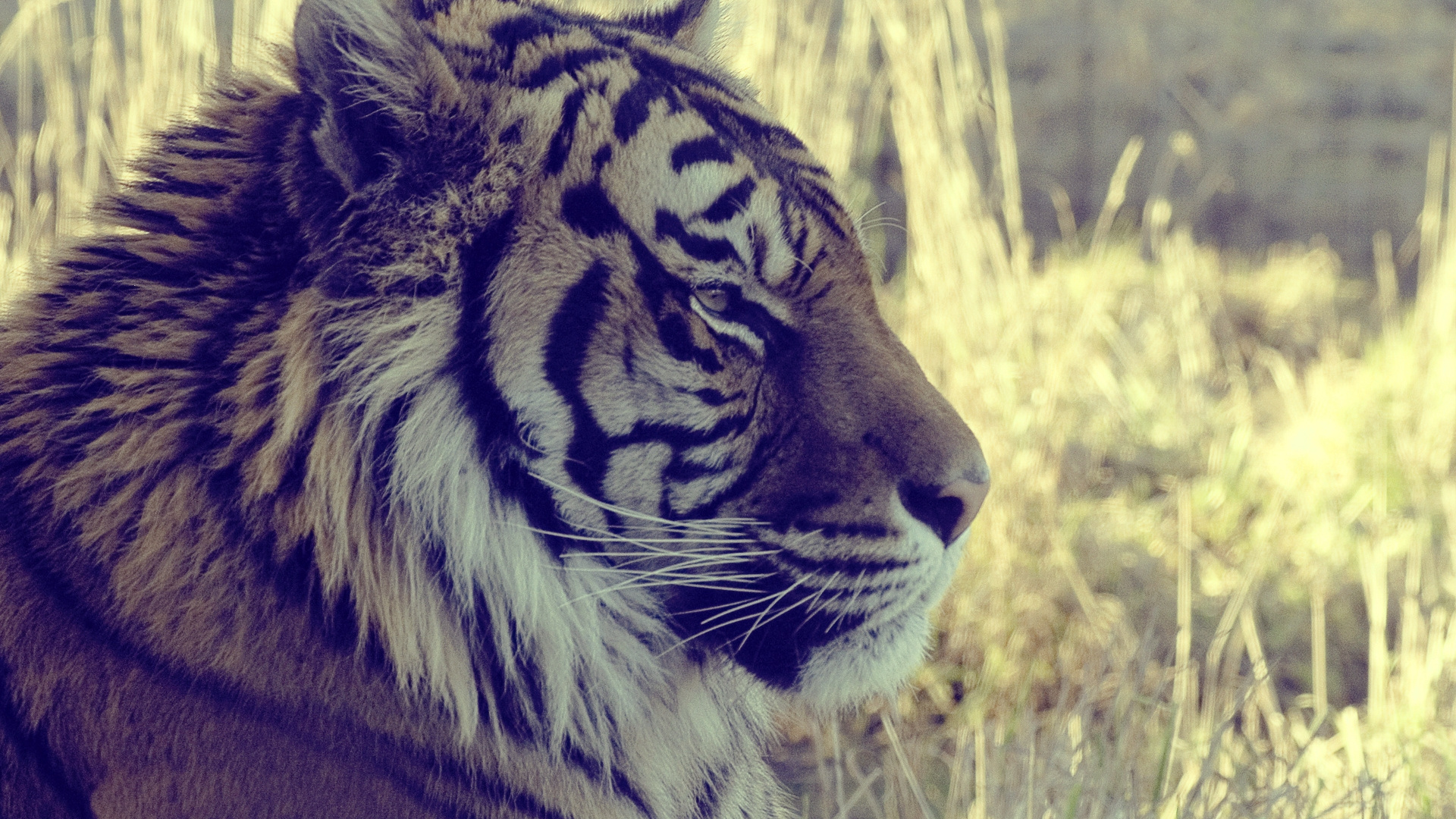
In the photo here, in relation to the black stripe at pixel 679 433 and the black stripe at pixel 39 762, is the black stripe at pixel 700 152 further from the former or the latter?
the black stripe at pixel 39 762

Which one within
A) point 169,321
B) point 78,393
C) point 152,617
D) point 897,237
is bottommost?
point 897,237

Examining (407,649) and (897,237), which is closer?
(407,649)

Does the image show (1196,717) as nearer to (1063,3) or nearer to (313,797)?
(313,797)

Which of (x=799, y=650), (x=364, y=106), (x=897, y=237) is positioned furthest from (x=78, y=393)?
(x=897, y=237)

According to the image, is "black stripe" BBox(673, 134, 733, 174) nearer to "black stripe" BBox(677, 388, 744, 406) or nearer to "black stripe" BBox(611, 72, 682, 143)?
"black stripe" BBox(611, 72, 682, 143)

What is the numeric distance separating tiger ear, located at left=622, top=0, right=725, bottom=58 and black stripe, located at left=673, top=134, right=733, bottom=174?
425 millimetres

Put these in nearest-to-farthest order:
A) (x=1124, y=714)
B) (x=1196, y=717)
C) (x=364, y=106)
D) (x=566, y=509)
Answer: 1. (x=364, y=106)
2. (x=566, y=509)
3. (x=1124, y=714)
4. (x=1196, y=717)

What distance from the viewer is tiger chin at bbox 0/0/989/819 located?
1445 mm

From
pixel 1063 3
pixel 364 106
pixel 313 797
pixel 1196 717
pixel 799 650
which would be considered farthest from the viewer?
pixel 1063 3

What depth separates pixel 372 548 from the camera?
1.54m

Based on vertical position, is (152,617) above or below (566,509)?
below

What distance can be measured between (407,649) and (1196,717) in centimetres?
192

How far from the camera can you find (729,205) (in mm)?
1609

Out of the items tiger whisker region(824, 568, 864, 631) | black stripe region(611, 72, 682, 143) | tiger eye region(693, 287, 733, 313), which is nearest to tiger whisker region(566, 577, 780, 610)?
tiger whisker region(824, 568, 864, 631)
